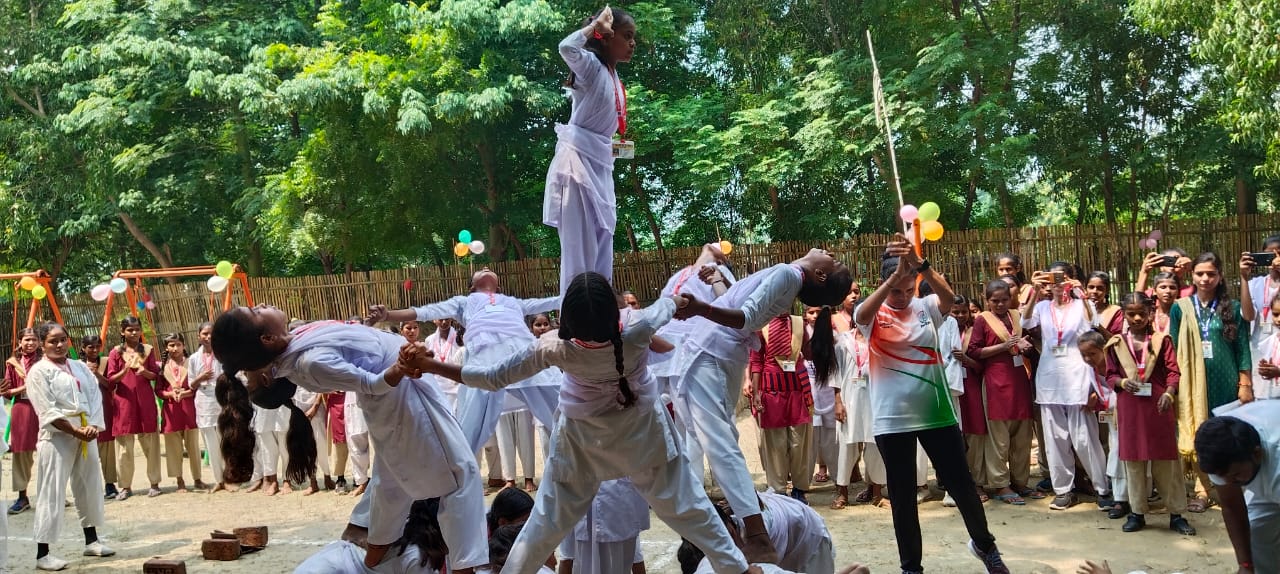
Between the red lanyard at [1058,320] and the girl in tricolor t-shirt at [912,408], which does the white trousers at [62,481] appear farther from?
the red lanyard at [1058,320]

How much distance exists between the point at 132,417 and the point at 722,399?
714cm

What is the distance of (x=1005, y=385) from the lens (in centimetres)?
728

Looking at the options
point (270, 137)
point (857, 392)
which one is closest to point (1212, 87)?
point (857, 392)

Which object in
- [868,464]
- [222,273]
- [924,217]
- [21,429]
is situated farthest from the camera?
[222,273]

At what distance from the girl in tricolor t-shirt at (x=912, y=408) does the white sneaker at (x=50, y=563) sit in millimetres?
5294

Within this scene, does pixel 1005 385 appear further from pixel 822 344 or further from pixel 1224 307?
pixel 822 344

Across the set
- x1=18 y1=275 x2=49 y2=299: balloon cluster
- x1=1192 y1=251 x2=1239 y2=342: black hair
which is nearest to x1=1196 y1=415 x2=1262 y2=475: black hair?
x1=1192 y1=251 x2=1239 y2=342: black hair

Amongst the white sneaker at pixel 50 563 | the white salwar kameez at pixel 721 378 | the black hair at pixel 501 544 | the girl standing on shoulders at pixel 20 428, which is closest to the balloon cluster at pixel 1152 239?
the white salwar kameez at pixel 721 378

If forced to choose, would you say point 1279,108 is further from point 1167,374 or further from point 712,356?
point 712,356

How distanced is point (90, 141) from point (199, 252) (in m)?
3.00

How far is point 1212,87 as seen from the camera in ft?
43.8

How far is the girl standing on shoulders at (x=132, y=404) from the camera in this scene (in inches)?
379

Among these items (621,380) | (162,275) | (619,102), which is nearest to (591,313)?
(621,380)

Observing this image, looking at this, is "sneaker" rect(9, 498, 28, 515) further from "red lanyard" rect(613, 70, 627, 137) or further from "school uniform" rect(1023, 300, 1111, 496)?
"school uniform" rect(1023, 300, 1111, 496)
